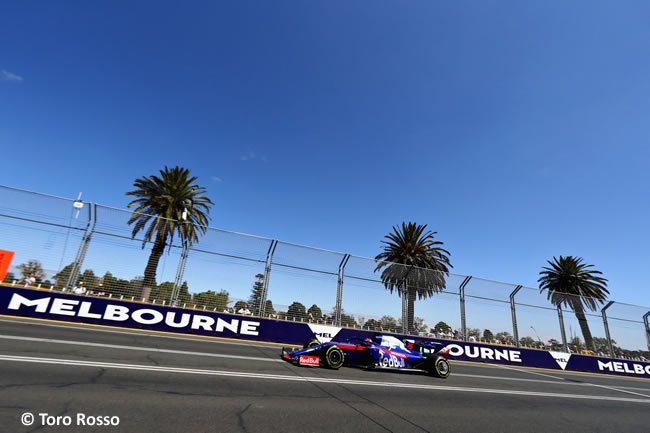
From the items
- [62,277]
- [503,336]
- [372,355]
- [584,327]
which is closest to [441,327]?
[503,336]

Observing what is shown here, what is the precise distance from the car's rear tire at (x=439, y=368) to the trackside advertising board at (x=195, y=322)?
4.80 m

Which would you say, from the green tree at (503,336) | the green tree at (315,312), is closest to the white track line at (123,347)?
the green tree at (315,312)

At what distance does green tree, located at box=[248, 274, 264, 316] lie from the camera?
12250 millimetres

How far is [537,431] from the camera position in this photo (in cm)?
438

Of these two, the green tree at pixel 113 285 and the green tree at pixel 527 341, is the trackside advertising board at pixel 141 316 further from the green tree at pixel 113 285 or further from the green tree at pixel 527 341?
the green tree at pixel 527 341

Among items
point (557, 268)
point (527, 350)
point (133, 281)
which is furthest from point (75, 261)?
point (557, 268)

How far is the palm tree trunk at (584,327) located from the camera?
17438 millimetres

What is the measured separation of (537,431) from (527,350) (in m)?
14.5

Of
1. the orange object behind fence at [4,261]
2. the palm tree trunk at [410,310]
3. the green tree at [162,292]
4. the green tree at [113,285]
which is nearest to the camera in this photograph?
the orange object behind fence at [4,261]

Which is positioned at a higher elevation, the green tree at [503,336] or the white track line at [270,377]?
the green tree at [503,336]

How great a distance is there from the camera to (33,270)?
398 inches

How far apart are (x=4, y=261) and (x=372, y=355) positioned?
1254 cm

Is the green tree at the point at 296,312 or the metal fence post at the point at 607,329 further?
the metal fence post at the point at 607,329

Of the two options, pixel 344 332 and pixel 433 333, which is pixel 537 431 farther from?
pixel 433 333
